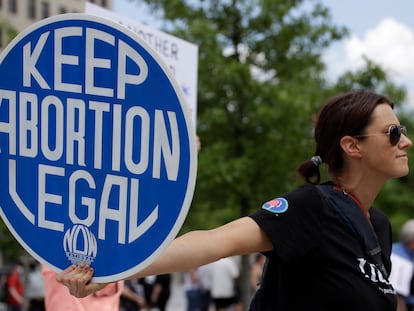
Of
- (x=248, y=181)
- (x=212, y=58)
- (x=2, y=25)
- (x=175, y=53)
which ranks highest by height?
(x=2, y=25)

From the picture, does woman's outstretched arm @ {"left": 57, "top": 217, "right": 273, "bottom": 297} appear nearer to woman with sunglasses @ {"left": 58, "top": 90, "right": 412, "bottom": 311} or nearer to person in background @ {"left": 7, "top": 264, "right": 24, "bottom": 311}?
woman with sunglasses @ {"left": 58, "top": 90, "right": 412, "bottom": 311}

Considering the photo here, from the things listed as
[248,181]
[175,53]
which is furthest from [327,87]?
[175,53]

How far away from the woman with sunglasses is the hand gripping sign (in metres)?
0.23

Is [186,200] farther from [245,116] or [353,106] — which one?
[245,116]

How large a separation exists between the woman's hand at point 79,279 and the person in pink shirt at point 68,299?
4.95 ft

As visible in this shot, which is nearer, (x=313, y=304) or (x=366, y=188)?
(x=313, y=304)

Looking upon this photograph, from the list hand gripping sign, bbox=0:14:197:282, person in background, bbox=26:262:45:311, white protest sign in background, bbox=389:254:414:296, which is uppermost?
hand gripping sign, bbox=0:14:197:282

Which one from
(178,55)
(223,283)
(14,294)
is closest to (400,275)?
(178,55)

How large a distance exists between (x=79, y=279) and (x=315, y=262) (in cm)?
79

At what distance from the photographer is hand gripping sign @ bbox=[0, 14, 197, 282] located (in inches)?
67.7

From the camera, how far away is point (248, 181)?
1509cm

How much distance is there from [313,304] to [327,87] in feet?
45.4

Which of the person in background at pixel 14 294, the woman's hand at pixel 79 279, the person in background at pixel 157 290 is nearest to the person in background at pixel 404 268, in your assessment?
the woman's hand at pixel 79 279

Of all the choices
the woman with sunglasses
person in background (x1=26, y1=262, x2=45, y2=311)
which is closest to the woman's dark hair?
the woman with sunglasses
